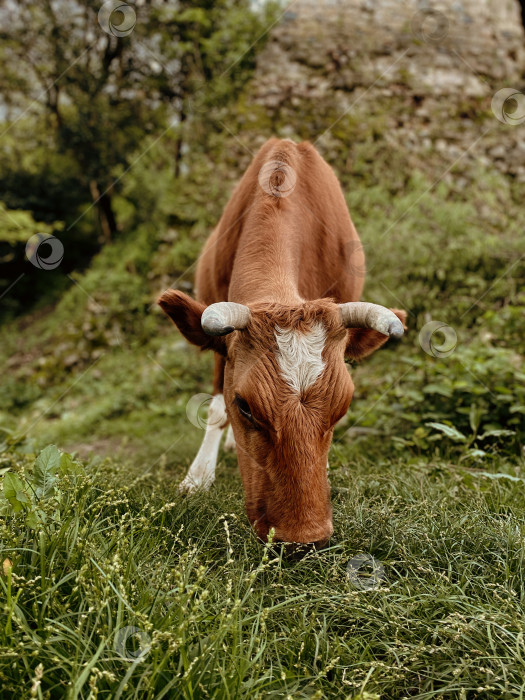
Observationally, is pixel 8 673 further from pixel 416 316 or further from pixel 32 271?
pixel 32 271

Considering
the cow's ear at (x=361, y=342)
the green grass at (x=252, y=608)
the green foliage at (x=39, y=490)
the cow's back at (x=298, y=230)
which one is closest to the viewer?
the green grass at (x=252, y=608)

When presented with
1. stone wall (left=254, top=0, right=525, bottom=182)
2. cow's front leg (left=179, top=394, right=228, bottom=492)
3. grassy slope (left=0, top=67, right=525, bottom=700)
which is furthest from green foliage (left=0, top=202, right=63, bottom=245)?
cow's front leg (left=179, top=394, right=228, bottom=492)

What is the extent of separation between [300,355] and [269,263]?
1186 mm

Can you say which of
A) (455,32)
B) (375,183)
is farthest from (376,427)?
(455,32)

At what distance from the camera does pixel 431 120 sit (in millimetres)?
11836

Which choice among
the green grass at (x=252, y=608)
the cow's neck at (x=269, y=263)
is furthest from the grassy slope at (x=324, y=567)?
the cow's neck at (x=269, y=263)

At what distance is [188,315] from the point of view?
3.35m

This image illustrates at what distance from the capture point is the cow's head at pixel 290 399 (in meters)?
2.57

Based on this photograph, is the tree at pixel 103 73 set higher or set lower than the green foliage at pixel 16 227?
higher

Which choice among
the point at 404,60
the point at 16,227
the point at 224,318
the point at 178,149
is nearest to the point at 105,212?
the point at 16,227

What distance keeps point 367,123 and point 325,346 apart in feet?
34.2

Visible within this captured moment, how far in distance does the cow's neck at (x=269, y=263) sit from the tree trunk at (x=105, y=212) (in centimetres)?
1202

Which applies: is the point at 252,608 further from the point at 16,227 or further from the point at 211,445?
the point at 16,227

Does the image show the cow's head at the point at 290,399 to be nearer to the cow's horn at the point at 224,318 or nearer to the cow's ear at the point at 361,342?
the cow's horn at the point at 224,318
